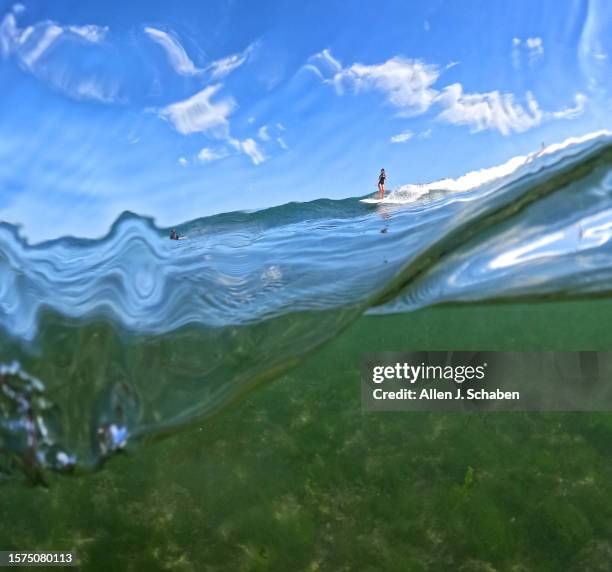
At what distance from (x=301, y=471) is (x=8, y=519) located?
213 centimetres

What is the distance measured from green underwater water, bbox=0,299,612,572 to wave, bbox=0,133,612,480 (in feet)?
0.91

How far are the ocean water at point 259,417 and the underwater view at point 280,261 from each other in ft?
0.06

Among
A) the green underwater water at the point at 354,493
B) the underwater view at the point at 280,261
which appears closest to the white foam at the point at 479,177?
the underwater view at the point at 280,261

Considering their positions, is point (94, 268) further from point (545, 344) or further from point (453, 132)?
point (545, 344)

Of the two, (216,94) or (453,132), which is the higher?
(216,94)

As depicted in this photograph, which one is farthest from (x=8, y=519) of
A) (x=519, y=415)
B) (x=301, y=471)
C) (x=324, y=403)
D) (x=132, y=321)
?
(x=519, y=415)

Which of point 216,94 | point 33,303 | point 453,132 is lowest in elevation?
point 33,303

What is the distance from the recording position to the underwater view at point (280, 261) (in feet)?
11.1

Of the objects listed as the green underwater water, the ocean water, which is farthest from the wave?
the green underwater water

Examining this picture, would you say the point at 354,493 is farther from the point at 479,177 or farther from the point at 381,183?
the point at 479,177

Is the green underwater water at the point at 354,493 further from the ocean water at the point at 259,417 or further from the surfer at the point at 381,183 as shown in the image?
the surfer at the point at 381,183

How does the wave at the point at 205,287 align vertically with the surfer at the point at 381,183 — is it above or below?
below

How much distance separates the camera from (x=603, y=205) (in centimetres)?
351

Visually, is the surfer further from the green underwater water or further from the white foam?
the green underwater water
